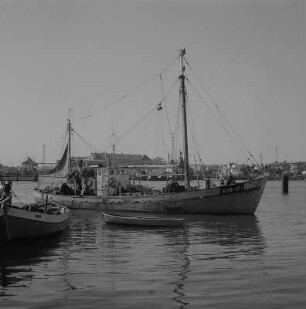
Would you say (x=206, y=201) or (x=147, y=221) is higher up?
(x=206, y=201)

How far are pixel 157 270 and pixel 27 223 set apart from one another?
356 inches

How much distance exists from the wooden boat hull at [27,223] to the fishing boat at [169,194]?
1227cm

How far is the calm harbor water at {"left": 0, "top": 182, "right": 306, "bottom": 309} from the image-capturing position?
14.3 metres

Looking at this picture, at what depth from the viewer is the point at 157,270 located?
61.0ft

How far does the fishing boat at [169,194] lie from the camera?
42656 millimetres

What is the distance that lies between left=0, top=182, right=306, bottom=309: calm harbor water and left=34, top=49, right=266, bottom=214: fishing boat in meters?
11.2

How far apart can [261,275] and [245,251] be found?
5620 mm

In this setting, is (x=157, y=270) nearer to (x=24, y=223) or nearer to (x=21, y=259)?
(x=21, y=259)

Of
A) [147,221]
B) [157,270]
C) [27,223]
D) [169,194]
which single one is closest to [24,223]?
[27,223]

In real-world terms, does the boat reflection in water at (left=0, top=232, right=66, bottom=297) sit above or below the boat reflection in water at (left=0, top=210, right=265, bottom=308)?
above

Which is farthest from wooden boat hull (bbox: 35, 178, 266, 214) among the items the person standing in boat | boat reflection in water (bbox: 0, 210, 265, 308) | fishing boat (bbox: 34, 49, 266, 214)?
the person standing in boat

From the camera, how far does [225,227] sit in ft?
111

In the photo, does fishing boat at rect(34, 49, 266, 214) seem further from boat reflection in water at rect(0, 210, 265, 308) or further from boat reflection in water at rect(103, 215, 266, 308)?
boat reflection in water at rect(0, 210, 265, 308)

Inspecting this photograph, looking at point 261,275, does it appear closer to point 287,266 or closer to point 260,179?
point 287,266
